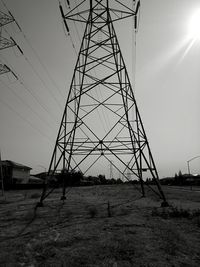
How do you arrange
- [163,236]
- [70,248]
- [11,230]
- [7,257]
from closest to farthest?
[7,257] < [70,248] < [163,236] < [11,230]

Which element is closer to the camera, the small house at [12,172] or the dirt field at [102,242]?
the dirt field at [102,242]

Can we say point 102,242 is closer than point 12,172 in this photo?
Yes

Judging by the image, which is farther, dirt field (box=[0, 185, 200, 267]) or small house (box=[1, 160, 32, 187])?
small house (box=[1, 160, 32, 187])

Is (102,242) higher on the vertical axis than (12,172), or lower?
lower

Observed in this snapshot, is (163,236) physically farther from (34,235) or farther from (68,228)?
(34,235)

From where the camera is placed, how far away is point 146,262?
3854 mm

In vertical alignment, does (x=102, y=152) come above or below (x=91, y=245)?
above

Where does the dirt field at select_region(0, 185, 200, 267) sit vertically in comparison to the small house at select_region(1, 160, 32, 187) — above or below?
below

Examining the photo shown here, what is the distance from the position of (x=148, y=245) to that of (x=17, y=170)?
192 ft

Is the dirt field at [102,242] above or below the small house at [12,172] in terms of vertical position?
below

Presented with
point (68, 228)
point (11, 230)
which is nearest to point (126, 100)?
point (68, 228)

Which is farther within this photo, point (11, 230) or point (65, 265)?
point (11, 230)

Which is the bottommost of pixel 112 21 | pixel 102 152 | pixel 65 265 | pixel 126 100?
pixel 65 265

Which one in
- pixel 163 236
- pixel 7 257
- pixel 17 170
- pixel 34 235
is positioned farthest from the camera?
Result: pixel 17 170
